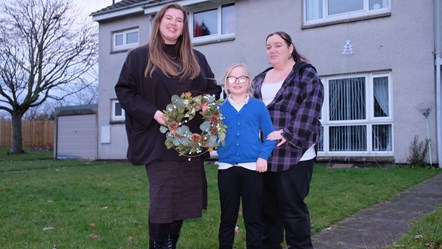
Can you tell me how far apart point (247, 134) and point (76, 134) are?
15.7 metres

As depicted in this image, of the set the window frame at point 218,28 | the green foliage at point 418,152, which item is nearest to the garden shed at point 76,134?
the window frame at point 218,28

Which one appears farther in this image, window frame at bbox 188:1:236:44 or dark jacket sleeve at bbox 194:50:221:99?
window frame at bbox 188:1:236:44

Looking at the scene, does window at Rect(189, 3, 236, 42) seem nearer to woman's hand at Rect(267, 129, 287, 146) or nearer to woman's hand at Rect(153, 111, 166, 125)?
woman's hand at Rect(267, 129, 287, 146)

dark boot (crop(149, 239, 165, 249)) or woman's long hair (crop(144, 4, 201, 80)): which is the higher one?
woman's long hair (crop(144, 4, 201, 80))

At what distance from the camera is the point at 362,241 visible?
388 cm

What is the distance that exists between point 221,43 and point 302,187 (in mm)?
→ 10540

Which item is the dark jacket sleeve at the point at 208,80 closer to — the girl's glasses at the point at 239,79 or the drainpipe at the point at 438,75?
the girl's glasses at the point at 239,79

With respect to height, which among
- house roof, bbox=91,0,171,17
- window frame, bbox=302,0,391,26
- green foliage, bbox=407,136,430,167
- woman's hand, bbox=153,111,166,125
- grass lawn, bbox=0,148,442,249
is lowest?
grass lawn, bbox=0,148,442,249

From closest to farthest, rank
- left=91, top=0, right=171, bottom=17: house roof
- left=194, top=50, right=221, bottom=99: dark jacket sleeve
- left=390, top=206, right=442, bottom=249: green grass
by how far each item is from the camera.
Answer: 1. left=194, top=50, right=221, bottom=99: dark jacket sleeve
2. left=390, top=206, right=442, bottom=249: green grass
3. left=91, top=0, right=171, bottom=17: house roof

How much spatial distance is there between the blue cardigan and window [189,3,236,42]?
10.3 meters

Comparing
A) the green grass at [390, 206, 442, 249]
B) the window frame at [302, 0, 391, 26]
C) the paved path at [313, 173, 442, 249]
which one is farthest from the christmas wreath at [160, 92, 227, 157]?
the window frame at [302, 0, 391, 26]

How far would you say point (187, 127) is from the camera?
2885 mm

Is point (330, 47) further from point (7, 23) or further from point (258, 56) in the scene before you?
point (7, 23)

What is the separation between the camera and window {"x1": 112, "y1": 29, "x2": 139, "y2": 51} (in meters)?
15.8
